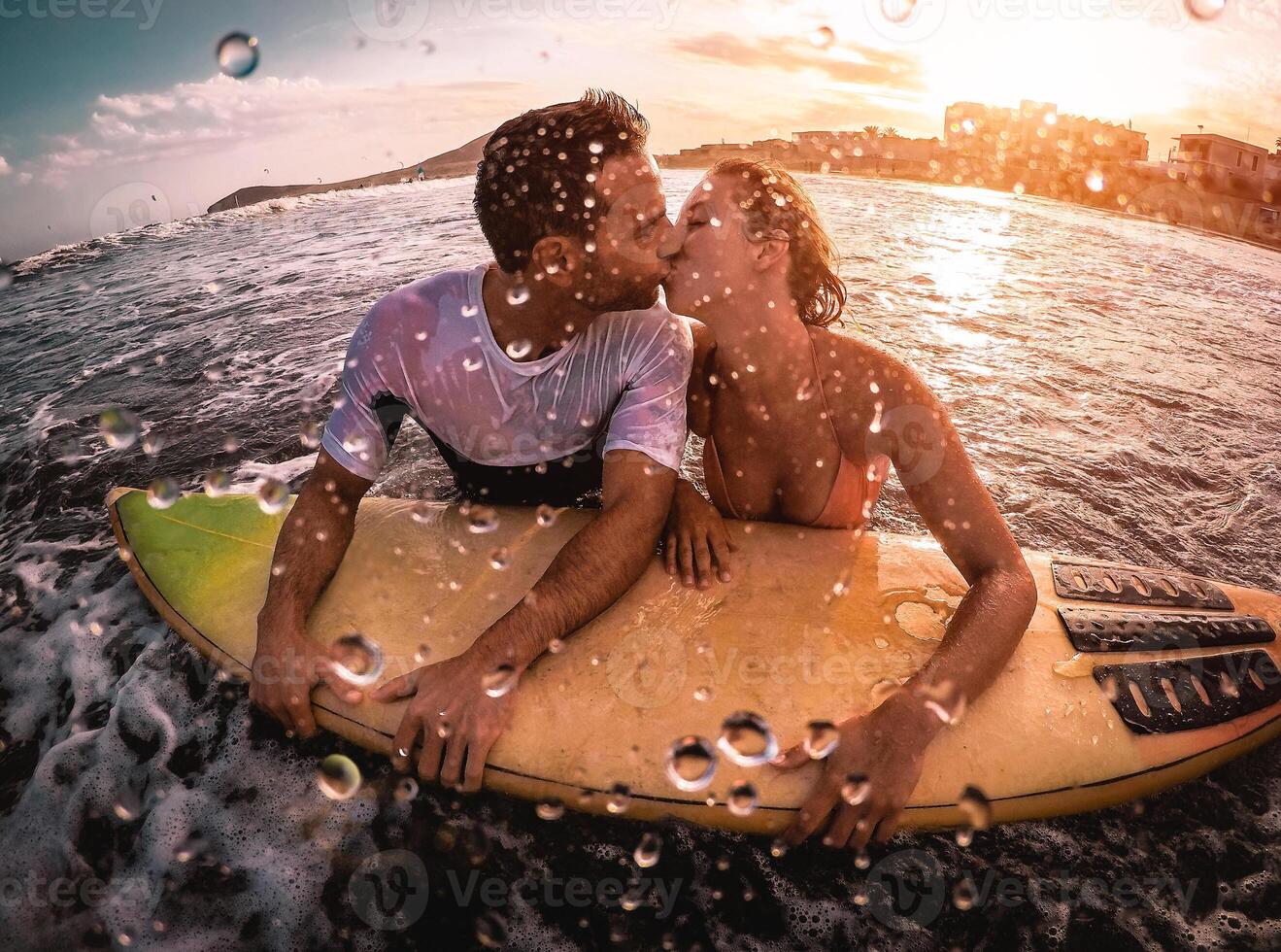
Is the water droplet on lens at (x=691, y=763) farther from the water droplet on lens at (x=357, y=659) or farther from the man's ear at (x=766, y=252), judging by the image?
the man's ear at (x=766, y=252)

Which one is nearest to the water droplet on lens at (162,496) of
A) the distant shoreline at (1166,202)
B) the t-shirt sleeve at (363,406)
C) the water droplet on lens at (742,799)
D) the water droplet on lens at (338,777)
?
the t-shirt sleeve at (363,406)

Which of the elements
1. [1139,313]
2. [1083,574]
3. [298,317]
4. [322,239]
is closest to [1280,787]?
[1083,574]

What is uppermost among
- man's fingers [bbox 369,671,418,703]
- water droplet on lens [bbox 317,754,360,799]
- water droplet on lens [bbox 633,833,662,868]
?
man's fingers [bbox 369,671,418,703]

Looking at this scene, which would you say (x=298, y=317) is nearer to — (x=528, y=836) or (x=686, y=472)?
(x=686, y=472)

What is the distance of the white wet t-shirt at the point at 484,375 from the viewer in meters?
2.34

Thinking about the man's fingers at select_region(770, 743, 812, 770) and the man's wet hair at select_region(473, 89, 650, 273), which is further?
the man's wet hair at select_region(473, 89, 650, 273)

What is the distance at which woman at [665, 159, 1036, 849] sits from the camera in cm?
183

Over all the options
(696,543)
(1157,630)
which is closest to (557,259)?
(696,543)

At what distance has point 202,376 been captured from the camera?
6.51m

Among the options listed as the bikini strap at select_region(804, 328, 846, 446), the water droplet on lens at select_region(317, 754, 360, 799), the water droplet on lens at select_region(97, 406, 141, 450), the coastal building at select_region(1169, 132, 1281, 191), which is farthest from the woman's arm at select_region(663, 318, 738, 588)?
the coastal building at select_region(1169, 132, 1281, 191)

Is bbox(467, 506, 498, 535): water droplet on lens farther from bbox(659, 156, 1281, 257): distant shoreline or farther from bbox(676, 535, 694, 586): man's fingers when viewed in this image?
bbox(659, 156, 1281, 257): distant shoreline

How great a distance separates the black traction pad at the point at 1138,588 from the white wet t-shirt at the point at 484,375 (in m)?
1.59

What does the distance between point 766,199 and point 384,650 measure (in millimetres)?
2083

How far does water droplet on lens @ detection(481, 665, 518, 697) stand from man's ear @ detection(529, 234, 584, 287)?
1295mm
